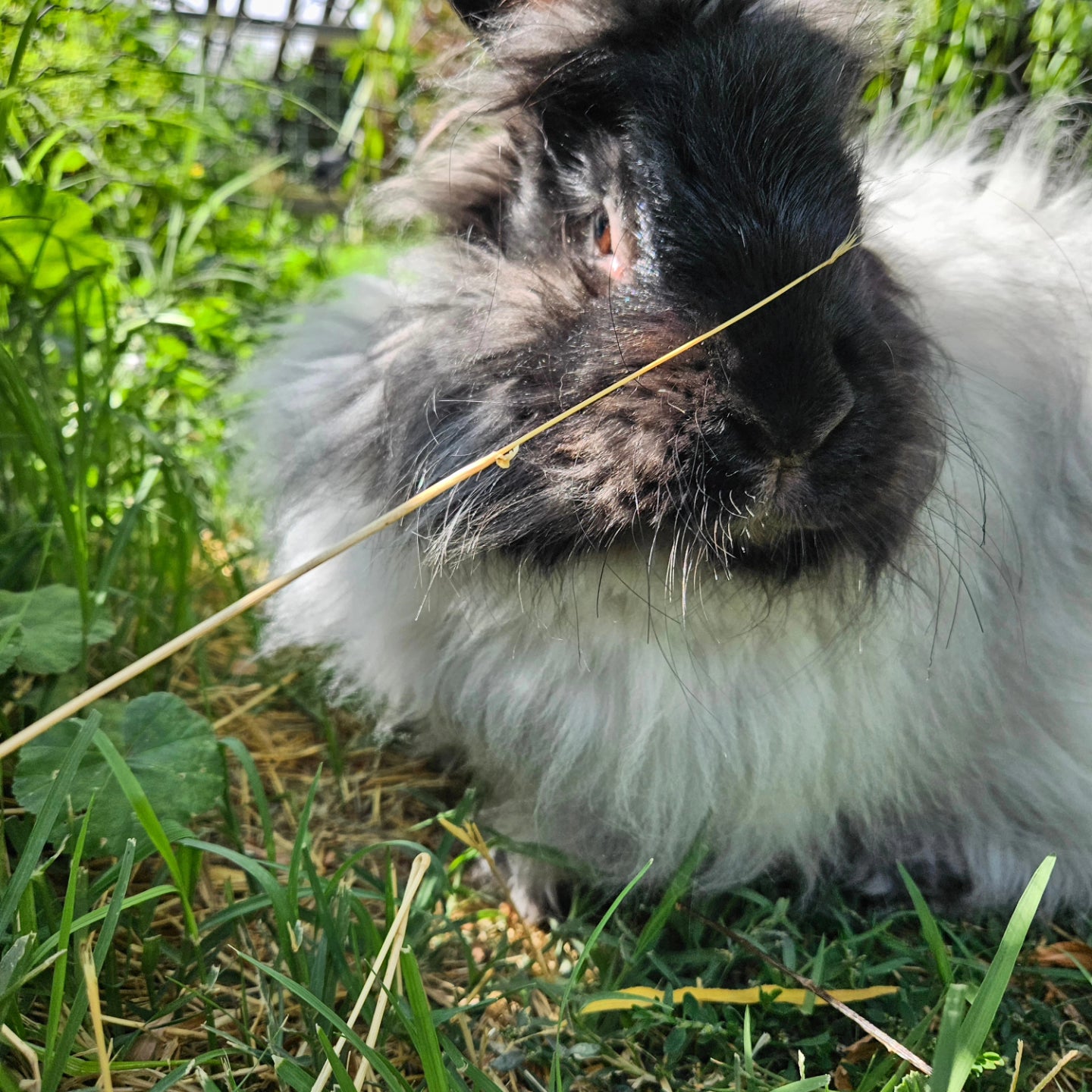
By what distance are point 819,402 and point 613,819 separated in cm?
70

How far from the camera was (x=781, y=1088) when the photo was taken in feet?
3.09

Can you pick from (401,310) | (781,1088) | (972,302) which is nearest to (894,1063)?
(781,1088)

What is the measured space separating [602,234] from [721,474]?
1.39 ft

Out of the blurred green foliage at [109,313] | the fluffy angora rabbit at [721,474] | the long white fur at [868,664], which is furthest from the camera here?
the blurred green foliage at [109,313]

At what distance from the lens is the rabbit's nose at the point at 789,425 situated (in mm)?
1033

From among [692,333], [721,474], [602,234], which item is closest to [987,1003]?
[721,474]

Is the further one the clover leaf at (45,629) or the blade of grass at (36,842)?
the clover leaf at (45,629)

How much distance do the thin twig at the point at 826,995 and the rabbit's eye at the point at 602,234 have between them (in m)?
0.89

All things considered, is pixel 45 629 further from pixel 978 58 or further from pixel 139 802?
pixel 978 58

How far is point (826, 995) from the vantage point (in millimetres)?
1174

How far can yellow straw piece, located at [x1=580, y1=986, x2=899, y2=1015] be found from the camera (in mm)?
1194

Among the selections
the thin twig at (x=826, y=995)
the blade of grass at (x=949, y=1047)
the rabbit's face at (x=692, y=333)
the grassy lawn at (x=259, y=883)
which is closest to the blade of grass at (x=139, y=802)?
the grassy lawn at (x=259, y=883)

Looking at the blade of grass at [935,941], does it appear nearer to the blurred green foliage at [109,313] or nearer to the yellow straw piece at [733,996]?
the yellow straw piece at [733,996]

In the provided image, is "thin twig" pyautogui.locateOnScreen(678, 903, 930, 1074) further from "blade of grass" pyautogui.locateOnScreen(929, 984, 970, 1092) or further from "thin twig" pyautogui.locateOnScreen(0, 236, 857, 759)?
"thin twig" pyautogui.locateOnScreen(0, 236, 857, 759)
